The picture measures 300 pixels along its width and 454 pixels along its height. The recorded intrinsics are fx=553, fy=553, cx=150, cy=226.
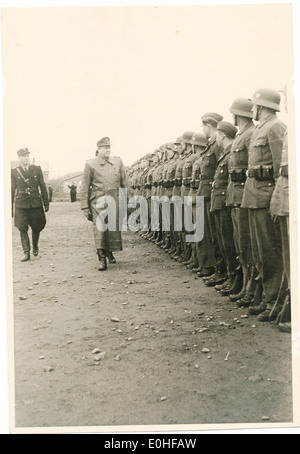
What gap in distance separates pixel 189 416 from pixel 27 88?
8.50 feet

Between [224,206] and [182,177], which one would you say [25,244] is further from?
[182,177]

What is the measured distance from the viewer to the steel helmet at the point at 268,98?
4012mm

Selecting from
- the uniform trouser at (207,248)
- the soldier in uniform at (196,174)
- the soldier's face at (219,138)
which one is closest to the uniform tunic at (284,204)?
the soldier's face at (219,138)

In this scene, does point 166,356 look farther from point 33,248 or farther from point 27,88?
point 27,88

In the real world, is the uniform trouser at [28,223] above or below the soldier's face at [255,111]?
below

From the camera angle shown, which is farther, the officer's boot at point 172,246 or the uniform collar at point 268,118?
the officer's boot at point 172,246

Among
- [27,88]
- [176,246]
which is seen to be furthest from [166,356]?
[27,88]

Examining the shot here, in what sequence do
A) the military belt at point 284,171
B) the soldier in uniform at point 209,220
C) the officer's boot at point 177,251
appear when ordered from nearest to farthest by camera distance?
the military belt at point 284,171 < the soldier in uniform at point 209,220 < the officer's boot at point 177,251

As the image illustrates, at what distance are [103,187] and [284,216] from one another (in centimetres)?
174

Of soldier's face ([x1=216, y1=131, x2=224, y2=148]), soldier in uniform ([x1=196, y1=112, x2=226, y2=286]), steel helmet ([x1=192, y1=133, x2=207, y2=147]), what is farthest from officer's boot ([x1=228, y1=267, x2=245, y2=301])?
steel helmet ([x1=192, y1=133, x2=207, y2=147])

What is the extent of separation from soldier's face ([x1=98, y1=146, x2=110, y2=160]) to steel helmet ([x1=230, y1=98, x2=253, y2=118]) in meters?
1.03

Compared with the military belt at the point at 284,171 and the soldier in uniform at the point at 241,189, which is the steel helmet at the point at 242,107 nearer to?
the soldier in uniform at the point at 241,189

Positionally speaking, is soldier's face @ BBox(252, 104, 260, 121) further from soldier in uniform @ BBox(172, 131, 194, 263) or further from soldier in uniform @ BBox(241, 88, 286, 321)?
soldier in uniform @ BBox(172, 131, 194, 263)

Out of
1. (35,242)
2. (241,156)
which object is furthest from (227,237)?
(35,242)
